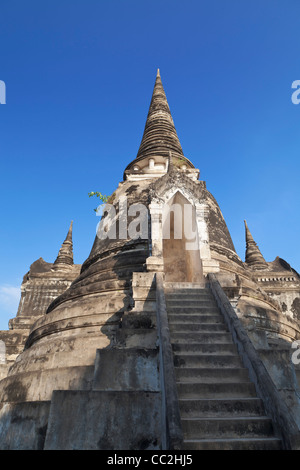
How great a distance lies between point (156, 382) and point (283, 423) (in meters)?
1.85

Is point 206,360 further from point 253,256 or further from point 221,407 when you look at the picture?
point 253,256

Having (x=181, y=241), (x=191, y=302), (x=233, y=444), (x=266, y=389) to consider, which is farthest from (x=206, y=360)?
(x=181, y=241)

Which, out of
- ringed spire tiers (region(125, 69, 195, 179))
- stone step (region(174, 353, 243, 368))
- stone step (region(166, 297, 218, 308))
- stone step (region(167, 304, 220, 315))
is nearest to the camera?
stone step (region(174, 353, 243, 368))

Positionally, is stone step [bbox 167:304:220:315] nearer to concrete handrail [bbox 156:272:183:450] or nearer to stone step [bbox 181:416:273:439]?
concrete handrail [bbox 156:272:183:450]

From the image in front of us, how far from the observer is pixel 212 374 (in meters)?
4.16

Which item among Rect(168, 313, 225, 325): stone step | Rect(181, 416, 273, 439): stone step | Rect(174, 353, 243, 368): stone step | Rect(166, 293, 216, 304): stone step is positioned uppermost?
Rect(166, 293, 216, 304): stone step

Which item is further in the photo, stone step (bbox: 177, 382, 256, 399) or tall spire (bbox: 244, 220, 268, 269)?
tall spire (bbox: 244, 220, 268, 269)

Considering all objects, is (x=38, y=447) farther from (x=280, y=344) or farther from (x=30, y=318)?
(x=30, y=318)

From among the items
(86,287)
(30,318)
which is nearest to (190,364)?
(86,287)

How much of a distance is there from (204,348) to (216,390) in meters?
0.80

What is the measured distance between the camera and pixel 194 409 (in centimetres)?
359

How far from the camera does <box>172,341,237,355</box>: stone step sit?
15.2 feet

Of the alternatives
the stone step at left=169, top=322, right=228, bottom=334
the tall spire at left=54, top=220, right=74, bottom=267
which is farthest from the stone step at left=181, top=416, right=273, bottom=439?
the tall spire at left=54, top=220, right=74, bottom=267

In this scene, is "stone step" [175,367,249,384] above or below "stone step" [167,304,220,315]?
below
